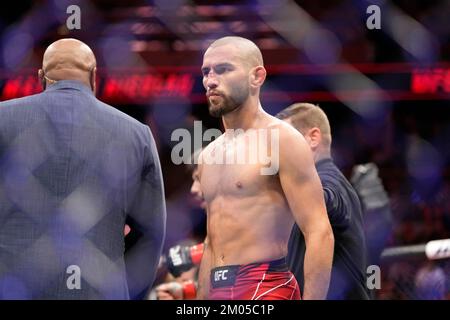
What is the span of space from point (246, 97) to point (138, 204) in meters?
0.32

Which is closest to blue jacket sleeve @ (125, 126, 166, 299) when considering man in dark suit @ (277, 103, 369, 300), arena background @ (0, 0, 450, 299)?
man in dark suit @ (277, 103, 369, 300)

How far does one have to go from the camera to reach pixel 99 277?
55.8 inches

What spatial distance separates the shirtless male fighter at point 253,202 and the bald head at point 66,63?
24 centimetres

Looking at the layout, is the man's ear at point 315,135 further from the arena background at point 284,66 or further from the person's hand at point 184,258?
the arena background at point 284,66

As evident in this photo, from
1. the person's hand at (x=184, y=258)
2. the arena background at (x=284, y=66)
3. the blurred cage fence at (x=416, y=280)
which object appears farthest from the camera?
the arena background at (x=284, y=66)

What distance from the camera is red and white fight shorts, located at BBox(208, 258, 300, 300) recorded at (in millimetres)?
1533

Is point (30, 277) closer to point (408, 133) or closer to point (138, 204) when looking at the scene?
point (138, 204)

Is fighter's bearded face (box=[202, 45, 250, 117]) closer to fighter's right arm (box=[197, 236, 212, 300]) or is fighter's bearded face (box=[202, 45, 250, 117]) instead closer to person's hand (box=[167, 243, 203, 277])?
fighter's right arm (box=[197, 236, 212, 300])

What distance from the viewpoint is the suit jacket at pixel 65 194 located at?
4.59 feet

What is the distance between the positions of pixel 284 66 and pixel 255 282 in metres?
1.67

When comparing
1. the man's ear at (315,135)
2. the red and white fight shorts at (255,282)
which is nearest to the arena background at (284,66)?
the man's ear at (315,135)

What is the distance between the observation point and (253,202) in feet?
5.21

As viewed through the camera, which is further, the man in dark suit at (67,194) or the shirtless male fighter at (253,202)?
the shirtless male fighter at (253,202)
